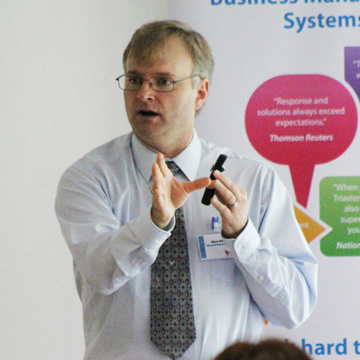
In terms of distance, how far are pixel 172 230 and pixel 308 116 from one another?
4.51 feet

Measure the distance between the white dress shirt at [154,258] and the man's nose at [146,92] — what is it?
229 millimetres

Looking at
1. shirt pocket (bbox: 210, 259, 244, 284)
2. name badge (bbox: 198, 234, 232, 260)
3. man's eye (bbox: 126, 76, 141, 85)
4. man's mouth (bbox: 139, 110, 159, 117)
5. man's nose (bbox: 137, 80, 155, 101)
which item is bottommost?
shirt pocket (bbox: 210, 259, 244, 284)

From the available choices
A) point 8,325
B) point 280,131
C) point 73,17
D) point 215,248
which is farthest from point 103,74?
point 215,248

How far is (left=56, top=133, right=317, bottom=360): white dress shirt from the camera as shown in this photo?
2271 mm

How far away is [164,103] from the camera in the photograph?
2.47 metres

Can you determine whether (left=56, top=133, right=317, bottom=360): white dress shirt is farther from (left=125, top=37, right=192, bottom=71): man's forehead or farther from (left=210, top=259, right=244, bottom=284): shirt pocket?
(left=125, top=37, right=192, bottom=71): man's forehead

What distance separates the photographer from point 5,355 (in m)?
3.46

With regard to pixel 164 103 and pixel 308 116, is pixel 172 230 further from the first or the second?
pixel 308 116

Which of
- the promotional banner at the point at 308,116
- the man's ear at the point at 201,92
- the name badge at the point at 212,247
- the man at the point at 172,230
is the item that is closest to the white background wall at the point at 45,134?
the promotional banner at the point at 308,116

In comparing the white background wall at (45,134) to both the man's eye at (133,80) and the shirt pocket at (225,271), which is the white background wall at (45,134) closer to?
the man's eye at (133,80)

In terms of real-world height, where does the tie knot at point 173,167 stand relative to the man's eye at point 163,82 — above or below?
below

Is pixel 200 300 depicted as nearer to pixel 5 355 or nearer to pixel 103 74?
pixel 5 355

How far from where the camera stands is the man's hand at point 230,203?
7.13ft

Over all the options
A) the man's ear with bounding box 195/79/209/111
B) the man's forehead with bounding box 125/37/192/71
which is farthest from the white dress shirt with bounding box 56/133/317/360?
the man's forehead with bounding box 125/37/192/71
